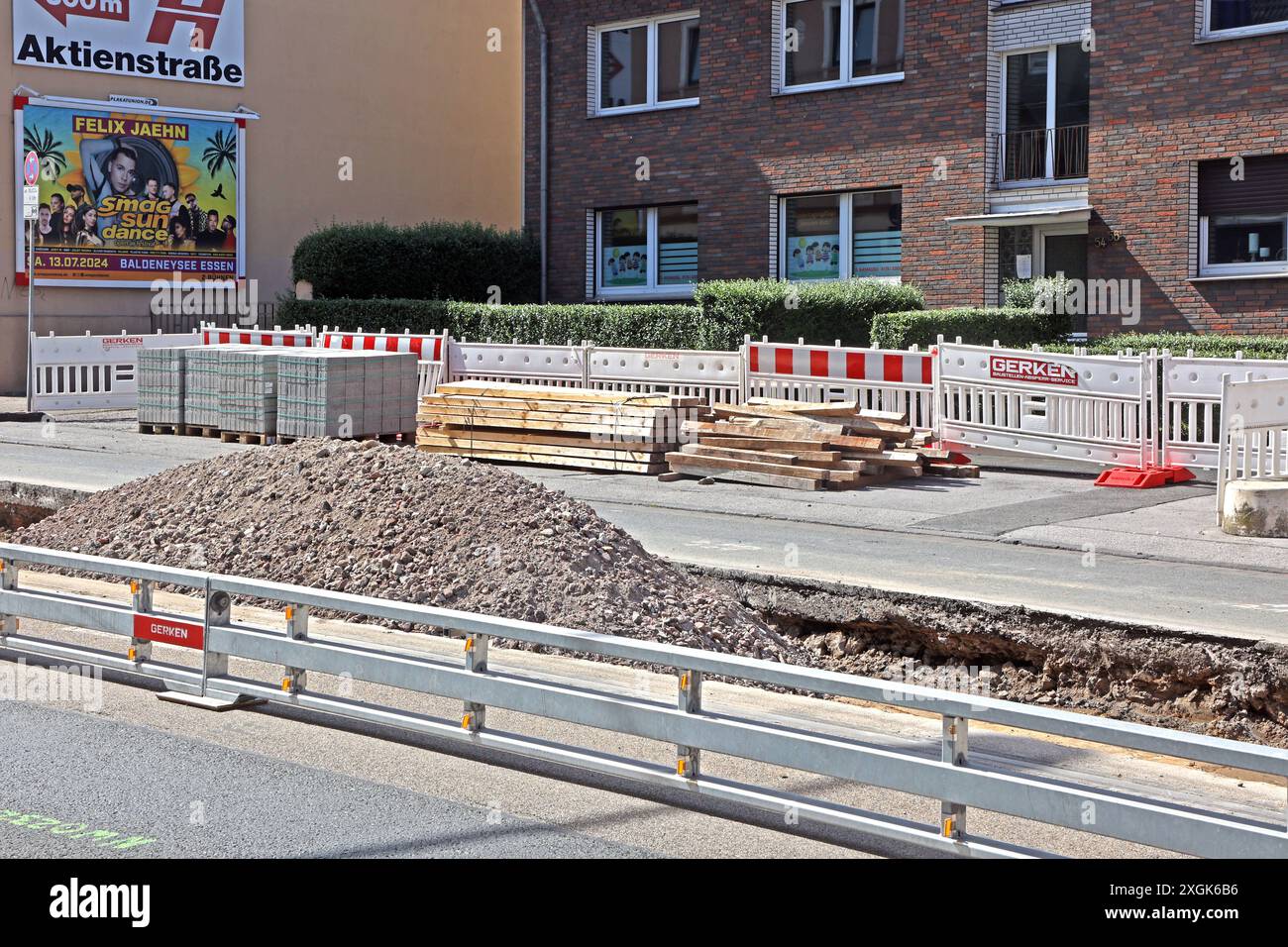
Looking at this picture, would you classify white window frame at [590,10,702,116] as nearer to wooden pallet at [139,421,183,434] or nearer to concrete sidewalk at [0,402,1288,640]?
wooden pallet at [139,421,183,434]

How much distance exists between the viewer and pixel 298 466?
11562 millimetres

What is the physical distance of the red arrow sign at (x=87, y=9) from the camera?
27228mm

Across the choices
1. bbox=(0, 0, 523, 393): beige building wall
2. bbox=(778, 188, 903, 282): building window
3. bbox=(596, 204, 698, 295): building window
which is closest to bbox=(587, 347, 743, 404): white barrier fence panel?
bbox=(778, 188, 903, 282): building window

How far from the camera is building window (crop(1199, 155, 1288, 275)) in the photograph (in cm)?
2055

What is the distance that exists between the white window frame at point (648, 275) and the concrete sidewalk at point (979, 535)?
416 inches

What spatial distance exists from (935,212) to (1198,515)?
37.7 feet

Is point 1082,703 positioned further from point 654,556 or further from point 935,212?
point 935,212

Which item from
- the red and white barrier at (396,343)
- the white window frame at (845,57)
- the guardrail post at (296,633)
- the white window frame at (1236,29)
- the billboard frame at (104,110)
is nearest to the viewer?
the guardrail post at (296,633)

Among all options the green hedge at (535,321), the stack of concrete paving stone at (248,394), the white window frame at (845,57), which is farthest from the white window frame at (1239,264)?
the stack of concrete paving stone at (248,394)

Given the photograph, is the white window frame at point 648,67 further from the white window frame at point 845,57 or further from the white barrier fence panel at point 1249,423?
the white barrier fence panel at point 1249,423

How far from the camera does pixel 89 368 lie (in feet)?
78.4

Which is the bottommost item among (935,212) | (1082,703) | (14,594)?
(1082,703)

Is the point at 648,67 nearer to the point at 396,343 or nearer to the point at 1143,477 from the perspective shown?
the point at 396,343
